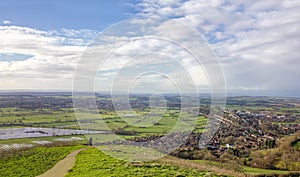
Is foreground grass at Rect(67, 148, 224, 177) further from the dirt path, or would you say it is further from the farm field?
the dirt path

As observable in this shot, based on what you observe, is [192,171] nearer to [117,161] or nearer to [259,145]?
[117,161]

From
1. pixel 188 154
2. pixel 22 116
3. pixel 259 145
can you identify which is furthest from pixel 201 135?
pixel 22 116

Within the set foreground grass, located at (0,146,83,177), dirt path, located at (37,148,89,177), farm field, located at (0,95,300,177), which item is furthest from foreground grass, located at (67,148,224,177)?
foreground grass, located at (0,146,83,177)

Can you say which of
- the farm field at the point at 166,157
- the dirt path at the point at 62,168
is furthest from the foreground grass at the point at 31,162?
the dirt path at the point at 62,168

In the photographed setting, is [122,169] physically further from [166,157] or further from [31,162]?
[31,162]

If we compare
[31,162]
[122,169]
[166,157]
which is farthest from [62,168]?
[166,157]

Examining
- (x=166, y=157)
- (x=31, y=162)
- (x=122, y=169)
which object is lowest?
(x=31, y=162)

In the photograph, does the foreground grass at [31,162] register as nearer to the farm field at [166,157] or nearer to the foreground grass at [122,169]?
the farm field at [166,157]

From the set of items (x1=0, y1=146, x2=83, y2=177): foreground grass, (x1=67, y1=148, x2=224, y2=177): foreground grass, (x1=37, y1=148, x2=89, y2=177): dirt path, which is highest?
(x1=67, y1=148, x2=224, y2=177): foreground grass
